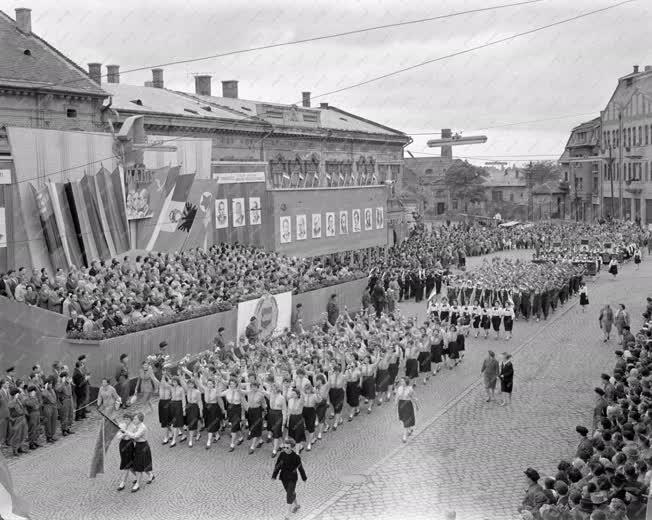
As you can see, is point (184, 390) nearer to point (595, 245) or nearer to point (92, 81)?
point (92, 81)

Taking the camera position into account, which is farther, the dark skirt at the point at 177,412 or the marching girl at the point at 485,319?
the marching girl at the point at 485,319

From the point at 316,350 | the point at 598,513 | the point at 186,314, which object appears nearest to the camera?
the point at 598,513

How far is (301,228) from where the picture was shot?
41344 millimetres

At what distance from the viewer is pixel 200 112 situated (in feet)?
155

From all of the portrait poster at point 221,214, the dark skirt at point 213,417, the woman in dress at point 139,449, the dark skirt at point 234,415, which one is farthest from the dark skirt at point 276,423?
the portrait poster at point 221,214

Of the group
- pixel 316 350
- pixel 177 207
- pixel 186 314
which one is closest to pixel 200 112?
pixel 177 207

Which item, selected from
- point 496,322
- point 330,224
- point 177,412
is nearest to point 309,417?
point 177,412

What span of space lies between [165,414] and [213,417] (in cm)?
101

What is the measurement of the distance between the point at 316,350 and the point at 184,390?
3651mm

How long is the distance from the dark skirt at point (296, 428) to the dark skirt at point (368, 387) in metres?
3.15

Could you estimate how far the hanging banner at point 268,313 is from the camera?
1053 inches

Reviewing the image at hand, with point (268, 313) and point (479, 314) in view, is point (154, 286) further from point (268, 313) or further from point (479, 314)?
point (479, 314)

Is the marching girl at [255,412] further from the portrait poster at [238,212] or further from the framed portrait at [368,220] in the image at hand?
the framed portrait at [368,220]

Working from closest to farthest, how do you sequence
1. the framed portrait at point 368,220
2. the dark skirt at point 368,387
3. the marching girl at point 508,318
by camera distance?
the dark skirt at point 368,387 < the marching girl at point 508,318 < the framed portrait at point 368,220
